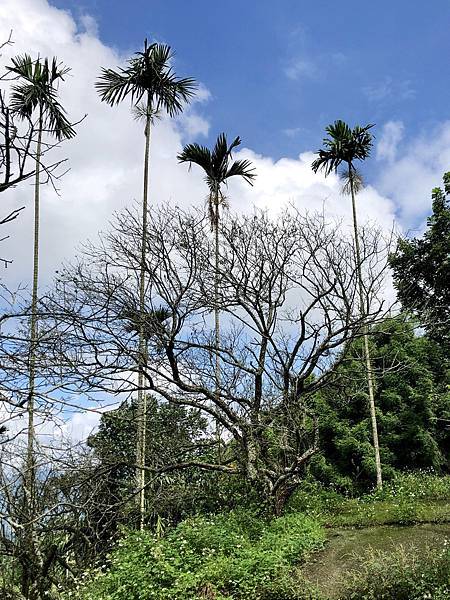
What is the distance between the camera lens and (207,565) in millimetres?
6734

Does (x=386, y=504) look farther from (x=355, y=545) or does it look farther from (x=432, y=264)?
(x=432, y=264)

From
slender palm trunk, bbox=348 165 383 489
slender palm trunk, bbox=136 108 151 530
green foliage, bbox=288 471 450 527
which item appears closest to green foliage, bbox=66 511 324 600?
green foliage, bbox=288 471 450 527

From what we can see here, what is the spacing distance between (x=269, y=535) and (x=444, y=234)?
1086 cm

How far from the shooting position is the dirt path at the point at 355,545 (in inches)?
258

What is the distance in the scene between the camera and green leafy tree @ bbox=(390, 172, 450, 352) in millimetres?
15477

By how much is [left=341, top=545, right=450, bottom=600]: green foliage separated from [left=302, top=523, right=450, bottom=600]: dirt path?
12.8 inches

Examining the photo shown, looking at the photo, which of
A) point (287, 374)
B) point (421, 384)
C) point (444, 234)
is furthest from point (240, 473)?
point (444, 234)

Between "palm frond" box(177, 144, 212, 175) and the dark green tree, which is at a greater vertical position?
"palm frond" box(177, 144, 212, 175)

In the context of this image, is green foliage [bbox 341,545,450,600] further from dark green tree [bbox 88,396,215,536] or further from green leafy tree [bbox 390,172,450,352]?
green leafy tree [bbox 390,172,450,352]

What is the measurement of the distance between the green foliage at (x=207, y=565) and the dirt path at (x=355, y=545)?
23cm

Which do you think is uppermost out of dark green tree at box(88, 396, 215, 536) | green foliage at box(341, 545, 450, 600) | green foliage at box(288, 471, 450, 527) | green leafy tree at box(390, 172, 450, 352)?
green leafy tree at box(390, 172, 450, 352)

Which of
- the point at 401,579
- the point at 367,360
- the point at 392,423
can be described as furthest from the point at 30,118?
the point at 392,423

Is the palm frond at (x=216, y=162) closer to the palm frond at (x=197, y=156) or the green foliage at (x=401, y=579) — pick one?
the palm frond at (x=197, y=156)

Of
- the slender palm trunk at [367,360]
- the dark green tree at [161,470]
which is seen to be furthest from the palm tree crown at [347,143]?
the dark green tree at [161,470]
